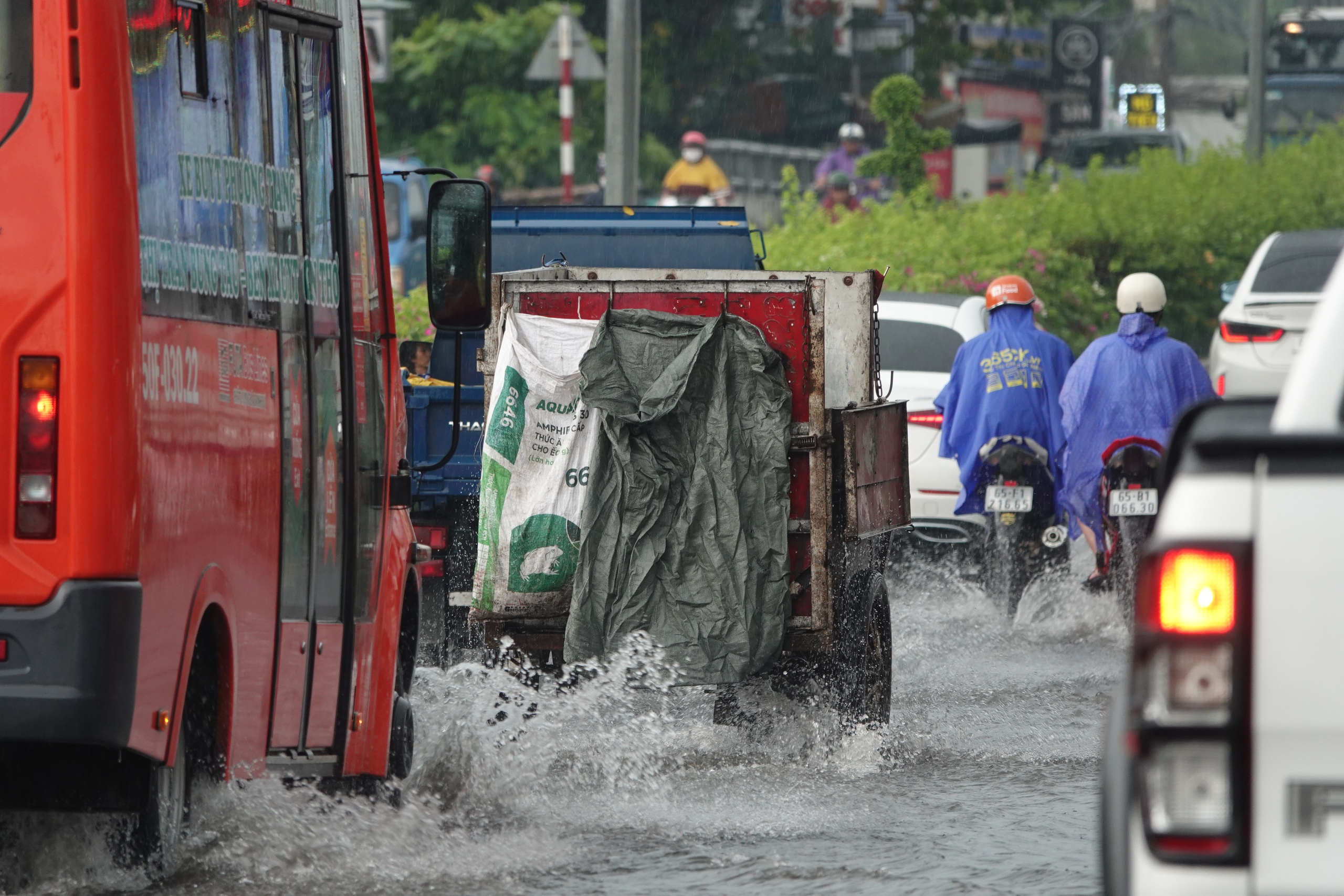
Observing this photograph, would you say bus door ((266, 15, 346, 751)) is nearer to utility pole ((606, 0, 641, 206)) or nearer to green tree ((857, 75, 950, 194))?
utility pole ((606, 0, 641, 206))

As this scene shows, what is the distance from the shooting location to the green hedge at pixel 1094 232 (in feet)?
60.0

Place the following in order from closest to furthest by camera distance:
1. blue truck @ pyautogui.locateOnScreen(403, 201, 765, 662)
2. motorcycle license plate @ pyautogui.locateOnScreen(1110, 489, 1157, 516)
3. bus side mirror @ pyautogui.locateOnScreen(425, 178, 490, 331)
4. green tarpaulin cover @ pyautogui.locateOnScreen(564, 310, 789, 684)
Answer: bus side mirror @ pyautogui.locateOnScreen(425, 178, 490, 331), green tarpaulin cover @ pyautogui.locateOnScreen(564, 310, 789, 684), blue truck @ pyautogui.locateOnScreen(403, 201, 765, 662), motorcycle license plate @ pyautogui.locateOnScreen(1110, 489, 1157, 516)

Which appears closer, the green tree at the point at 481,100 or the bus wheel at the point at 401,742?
the bus wheel at the point at 401,742

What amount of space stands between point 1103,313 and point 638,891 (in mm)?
13811

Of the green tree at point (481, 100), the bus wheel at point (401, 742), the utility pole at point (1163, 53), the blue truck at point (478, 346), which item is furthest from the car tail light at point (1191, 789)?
the utility pole at point (1163, 53)

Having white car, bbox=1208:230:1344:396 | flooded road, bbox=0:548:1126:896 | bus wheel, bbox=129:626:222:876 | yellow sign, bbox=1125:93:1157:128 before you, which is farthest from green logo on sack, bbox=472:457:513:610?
yellow sign, bbox=1125:93:1157:128

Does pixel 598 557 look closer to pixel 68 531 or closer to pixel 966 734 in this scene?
pixel 966 734

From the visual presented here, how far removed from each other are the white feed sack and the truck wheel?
3.48 feet

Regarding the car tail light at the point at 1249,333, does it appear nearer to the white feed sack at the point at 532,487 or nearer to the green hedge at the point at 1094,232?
the green hedge at the point at 1094,232

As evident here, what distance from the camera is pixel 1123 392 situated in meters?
11.9

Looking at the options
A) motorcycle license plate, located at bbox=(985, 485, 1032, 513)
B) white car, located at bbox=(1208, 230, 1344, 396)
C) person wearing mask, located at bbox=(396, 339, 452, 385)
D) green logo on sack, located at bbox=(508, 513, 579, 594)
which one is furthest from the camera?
white car, located at bbox=(1208, 230, 1344, 396)

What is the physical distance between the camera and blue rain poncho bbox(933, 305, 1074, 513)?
1221cm

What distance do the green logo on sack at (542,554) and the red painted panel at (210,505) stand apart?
223 cm

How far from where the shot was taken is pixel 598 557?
8.12 metres
